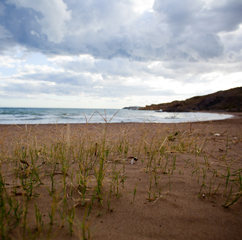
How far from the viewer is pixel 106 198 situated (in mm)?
1595

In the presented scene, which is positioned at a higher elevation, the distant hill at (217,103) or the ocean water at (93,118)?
the distant hill at (217,103)

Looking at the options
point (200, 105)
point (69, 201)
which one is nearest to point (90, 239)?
point (69, 201)

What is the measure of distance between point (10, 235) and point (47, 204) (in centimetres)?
38

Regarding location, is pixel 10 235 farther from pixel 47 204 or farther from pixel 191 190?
pixel 191 190

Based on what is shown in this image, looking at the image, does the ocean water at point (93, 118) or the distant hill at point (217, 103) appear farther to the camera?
the distant hill at point (217, 103)

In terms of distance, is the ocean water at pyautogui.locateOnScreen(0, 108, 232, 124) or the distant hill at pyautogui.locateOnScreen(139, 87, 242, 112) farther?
the distant hill at pyautogui.locateOnScreen(139, 87, 242, 112)

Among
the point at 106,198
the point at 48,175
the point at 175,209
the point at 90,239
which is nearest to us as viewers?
the point at 90,239

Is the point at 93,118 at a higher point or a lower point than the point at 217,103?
lower

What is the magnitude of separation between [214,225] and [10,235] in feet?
4.74

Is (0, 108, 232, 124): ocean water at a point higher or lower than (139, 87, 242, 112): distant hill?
lower

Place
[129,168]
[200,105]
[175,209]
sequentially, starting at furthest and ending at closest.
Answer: [200,105], [129,168], [175,209]

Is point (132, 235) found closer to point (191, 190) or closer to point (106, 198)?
point (106, 198)

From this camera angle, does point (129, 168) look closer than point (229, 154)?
Yes

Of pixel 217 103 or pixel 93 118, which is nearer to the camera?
pixel 93 118
